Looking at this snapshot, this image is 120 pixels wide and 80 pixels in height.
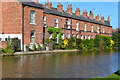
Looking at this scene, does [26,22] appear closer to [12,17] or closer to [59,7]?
[12,17]

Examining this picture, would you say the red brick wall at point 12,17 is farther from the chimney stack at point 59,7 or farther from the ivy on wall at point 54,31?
the chimney stack at point 59,7

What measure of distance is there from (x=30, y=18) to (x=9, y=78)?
60.2 feet

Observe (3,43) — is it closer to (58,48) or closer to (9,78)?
(58,48)

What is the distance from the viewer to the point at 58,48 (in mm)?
29422

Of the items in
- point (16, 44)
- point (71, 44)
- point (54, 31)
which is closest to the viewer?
point (16, 44)

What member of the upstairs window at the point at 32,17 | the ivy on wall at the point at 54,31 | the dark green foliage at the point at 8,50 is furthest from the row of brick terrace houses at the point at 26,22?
the dark green foliage at the point at 8,50

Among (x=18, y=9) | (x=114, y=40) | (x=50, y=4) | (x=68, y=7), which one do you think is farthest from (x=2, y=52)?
(x=114, y=40)

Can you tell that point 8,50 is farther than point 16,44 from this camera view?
No

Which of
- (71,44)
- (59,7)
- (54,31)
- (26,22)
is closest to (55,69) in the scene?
(26,22)

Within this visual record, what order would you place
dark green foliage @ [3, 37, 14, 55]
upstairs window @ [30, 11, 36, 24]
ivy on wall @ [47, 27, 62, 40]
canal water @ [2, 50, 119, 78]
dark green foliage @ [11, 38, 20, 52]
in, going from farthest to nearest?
ivy on wall @ [47, 27, 62, 40], upstairs window @ [30, 11, 36, 24], dark green foliage @ [11, 38, 20, 52], dark green foliage @ [3, 37, 14, 55], canal water @ [2, 50, 119, 78]

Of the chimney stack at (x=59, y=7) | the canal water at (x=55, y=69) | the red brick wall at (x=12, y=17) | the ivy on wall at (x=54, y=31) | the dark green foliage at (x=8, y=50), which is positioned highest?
the chimney stack at (x=59, y=7)

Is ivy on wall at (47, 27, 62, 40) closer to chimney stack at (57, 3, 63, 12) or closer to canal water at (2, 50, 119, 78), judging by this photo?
chimney stack at (57, 3, 63, 12)

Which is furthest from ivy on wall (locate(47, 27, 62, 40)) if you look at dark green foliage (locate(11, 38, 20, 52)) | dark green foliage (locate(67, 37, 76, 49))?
dark green foliage (locate(11, 38, 20, 52))

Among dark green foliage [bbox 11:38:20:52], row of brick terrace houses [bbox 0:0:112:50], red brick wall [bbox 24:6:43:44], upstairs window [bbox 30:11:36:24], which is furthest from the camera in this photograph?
upstairs window [bbox 30:11:36:24]
